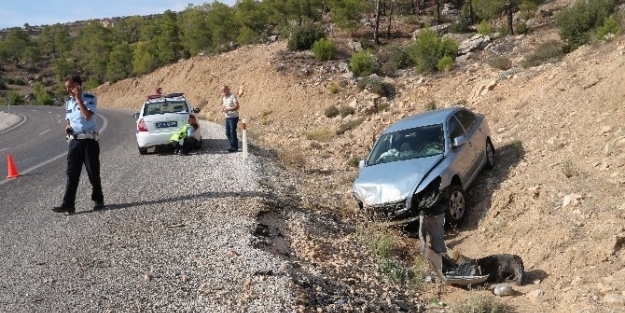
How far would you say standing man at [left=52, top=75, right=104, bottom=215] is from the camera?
7.61m

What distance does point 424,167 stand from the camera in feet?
29.0

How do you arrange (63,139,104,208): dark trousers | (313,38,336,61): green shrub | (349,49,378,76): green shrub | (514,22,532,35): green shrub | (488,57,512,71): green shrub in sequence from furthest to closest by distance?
(514,22,532,35): green shrub → (313,38,336,61): green shrub → (349,49,378,76): green shrub → (488,57,512,71): green shrub → (63,139,104,208): dark trousers

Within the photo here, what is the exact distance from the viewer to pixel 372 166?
9.62 m

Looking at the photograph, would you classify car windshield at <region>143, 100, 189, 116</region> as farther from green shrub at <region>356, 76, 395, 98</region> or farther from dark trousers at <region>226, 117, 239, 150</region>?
green shrub at <region>356, 76, 395, 98</region>

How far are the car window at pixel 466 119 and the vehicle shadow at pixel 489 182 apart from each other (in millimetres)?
1062

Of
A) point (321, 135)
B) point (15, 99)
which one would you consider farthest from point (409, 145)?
point (15, 99)

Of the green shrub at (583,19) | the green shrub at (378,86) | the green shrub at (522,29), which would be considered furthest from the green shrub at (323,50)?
the green shrub at (583,19)

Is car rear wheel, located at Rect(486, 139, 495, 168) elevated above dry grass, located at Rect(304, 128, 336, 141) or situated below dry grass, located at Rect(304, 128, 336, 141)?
above

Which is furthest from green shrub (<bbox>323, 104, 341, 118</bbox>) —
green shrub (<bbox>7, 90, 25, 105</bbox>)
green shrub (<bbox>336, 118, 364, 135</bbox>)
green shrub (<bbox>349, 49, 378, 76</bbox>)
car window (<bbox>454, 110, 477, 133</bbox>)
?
green shrub (<bbox>7, 90, 25, 105</bbox>)

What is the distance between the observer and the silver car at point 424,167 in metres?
8.44

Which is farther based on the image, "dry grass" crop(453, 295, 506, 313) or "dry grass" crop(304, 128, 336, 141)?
"dry grass" crop(304, 128, 336, 141)

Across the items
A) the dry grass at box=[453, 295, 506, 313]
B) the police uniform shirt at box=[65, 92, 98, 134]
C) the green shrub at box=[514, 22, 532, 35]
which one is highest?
the police uniform shirt at box=[65, 92, 98, 134]

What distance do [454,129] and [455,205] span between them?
177 cm

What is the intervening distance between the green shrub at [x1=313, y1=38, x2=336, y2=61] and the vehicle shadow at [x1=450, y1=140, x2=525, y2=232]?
20.3 meters
